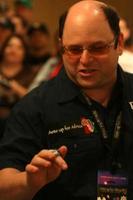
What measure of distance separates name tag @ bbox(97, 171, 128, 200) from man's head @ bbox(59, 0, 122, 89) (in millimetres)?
343

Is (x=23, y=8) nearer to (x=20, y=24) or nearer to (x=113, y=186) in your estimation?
(x=20, y=24)

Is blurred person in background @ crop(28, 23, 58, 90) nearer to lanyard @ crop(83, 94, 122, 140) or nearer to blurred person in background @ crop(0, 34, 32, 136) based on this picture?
blurred person in background @ crop(0, 34, 32, 136)

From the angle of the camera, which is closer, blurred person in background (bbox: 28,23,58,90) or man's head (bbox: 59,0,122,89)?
man's head (bbox: 59,0,122,89)

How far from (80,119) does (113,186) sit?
0.93 feet

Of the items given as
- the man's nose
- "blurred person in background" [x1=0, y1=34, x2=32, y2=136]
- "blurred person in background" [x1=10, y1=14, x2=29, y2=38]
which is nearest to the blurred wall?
"blurred person in background" [x1=10, y1=14, x2=29, y2=38]

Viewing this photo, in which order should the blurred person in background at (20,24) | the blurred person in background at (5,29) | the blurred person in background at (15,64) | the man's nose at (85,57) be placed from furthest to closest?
the blurred person in background at (20,24)
the blurred person in background at (5,29)
the blurred person in background at (15,64)
the man's nose at (85,57)

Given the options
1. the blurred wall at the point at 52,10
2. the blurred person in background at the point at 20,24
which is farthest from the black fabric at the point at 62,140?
the blurred wall at the point at 52,10

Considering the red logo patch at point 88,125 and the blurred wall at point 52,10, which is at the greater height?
the blurred wall at point 52,10

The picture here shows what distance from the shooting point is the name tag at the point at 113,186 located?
6.03 feet

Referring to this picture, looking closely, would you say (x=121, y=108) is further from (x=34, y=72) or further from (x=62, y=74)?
(x=34, y=72)

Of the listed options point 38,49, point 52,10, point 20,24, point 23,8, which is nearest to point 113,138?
point 38,49

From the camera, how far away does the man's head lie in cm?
180

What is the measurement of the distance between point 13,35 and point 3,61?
10.8 inches

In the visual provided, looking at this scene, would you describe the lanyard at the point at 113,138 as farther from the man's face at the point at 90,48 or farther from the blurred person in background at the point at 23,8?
the blurred person in background at the point at 23,8
